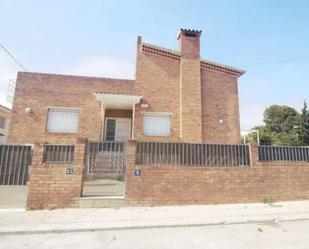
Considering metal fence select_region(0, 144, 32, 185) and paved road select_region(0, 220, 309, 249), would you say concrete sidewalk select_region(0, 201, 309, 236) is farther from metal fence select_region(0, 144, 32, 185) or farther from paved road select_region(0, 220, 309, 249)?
metal fence select_region(0, 144, 32, 185)

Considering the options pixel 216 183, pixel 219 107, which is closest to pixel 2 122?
pixel 219 107

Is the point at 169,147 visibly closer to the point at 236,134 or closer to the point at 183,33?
the point at 236,134

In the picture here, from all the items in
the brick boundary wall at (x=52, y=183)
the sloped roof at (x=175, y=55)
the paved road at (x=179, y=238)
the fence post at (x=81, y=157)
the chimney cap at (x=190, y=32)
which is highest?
the chimney cap at (x=190, y=32)

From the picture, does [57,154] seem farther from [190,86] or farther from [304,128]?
[304,128]

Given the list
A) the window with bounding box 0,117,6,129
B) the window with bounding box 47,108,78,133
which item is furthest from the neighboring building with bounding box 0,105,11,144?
the window with bounding box 47,108,78,133

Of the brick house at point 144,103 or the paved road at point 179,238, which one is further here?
the brick house at point 144,103

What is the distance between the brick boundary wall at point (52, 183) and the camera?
20.9 ft

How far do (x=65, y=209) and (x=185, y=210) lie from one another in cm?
345

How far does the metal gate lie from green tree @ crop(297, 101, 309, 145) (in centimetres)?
2623

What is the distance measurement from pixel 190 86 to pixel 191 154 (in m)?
7.00

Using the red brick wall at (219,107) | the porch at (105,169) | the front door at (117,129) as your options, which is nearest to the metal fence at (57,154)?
the porch at (105,169)

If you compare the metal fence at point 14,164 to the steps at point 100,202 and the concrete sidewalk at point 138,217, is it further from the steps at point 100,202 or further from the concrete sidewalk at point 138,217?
the steps at point 100,202

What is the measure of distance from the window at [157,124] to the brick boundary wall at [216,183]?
5989 millimetres

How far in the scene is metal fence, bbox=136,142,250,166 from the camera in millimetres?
7145
